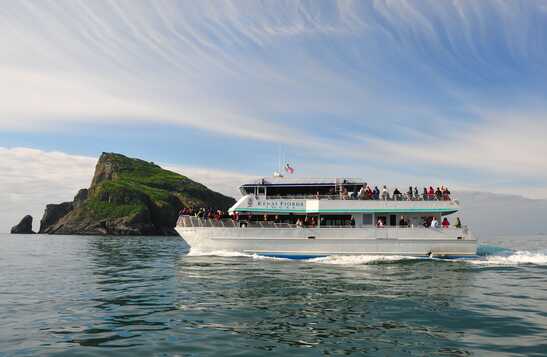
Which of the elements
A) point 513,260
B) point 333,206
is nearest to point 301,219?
point 333,206

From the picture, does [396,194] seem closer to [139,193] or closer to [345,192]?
[345,192]

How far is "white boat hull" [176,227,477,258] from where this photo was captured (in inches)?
1125

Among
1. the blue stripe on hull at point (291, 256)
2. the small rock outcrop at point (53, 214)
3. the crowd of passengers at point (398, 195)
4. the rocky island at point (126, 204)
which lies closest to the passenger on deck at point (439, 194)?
the crowd of passengers at point (398, 195)

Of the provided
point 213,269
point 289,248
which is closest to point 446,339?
point 213,269

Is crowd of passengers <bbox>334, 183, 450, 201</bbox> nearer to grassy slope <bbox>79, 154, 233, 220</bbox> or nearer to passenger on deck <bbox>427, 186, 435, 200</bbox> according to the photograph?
passenger on deck <bbox>427, 186, 435, 200</bbox>

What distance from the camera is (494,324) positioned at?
11008 millimetres

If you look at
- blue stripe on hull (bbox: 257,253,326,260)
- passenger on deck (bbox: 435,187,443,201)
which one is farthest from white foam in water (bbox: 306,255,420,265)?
passenger on deck (bbox: 435,187,443,201)

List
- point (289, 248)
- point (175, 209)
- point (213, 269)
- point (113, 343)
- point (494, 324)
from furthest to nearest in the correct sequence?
point (175, 209) < point (289, 248) < point (213, 269) < point (494, 324) < point (113, 343)

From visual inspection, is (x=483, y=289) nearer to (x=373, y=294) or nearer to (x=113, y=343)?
(x=373, y=294)

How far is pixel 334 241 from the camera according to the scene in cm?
2867

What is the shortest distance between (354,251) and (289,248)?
4453 millimetres

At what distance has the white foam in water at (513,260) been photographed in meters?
26.9

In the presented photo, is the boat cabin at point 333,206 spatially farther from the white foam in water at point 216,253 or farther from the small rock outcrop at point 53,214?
the small rock outcrop at point 53,214

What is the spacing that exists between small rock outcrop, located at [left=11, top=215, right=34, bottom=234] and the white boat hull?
420 feet
